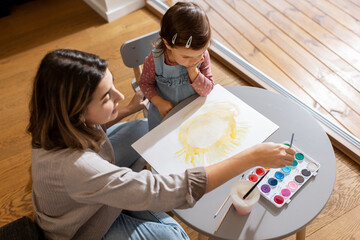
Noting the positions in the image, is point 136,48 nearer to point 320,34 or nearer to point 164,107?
point 164,107

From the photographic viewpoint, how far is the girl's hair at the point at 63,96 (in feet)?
2.66

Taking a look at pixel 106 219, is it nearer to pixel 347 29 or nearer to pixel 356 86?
pixel 356 86

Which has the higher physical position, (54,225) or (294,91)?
(54,225)

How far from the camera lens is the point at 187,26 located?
1043 millimetres

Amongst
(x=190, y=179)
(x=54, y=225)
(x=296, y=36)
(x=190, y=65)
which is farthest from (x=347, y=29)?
(x=54, y=225)

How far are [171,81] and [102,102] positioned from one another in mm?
402

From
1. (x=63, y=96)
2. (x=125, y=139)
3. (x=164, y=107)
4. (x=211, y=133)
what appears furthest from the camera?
(x=125, y=139)

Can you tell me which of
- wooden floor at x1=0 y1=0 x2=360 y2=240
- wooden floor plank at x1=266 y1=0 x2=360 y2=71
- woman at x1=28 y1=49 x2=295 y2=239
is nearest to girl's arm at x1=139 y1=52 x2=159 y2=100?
woman at x1=28 y1=49 x2=295 y2=239

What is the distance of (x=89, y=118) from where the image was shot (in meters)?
0.94

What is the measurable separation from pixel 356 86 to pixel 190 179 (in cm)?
142

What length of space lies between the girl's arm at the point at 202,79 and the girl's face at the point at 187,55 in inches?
1.3

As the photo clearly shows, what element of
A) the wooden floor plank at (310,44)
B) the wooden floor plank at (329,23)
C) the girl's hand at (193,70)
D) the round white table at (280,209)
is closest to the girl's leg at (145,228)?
the round white table at (280,209)

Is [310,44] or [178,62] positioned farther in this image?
[310,44]

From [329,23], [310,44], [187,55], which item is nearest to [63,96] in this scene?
[187,55]
